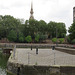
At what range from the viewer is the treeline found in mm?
71588

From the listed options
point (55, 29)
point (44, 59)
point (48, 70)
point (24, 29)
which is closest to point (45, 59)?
point (44, 59)

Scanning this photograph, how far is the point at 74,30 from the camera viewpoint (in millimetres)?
47156

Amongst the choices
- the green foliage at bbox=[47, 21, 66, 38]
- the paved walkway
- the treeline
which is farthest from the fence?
the green foliage at bbox=[47, 21, 66, 38]

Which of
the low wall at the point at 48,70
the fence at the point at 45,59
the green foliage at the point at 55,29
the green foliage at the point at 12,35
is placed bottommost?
the low wall at the point at 48,70

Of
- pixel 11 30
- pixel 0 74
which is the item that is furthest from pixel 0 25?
pixel 0 74

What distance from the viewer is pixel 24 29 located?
252 ft

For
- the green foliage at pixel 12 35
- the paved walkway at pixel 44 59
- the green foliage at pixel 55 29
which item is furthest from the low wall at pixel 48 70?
the green foliage at pixel 55 29

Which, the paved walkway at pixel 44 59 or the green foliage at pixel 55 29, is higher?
the green foliage at pixel 55 29

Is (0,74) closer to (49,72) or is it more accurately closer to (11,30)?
(49,72)

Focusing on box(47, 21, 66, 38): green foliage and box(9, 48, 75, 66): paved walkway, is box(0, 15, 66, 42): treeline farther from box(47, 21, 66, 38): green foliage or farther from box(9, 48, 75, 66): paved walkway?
box(9, 48, 75, 66): paved walkway

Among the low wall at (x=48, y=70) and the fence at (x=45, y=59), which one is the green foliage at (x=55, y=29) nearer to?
the fence at (x=45, y=59)

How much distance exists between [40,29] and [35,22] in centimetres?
492

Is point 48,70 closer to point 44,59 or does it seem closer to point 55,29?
point 44,59

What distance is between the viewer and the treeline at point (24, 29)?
235ft
